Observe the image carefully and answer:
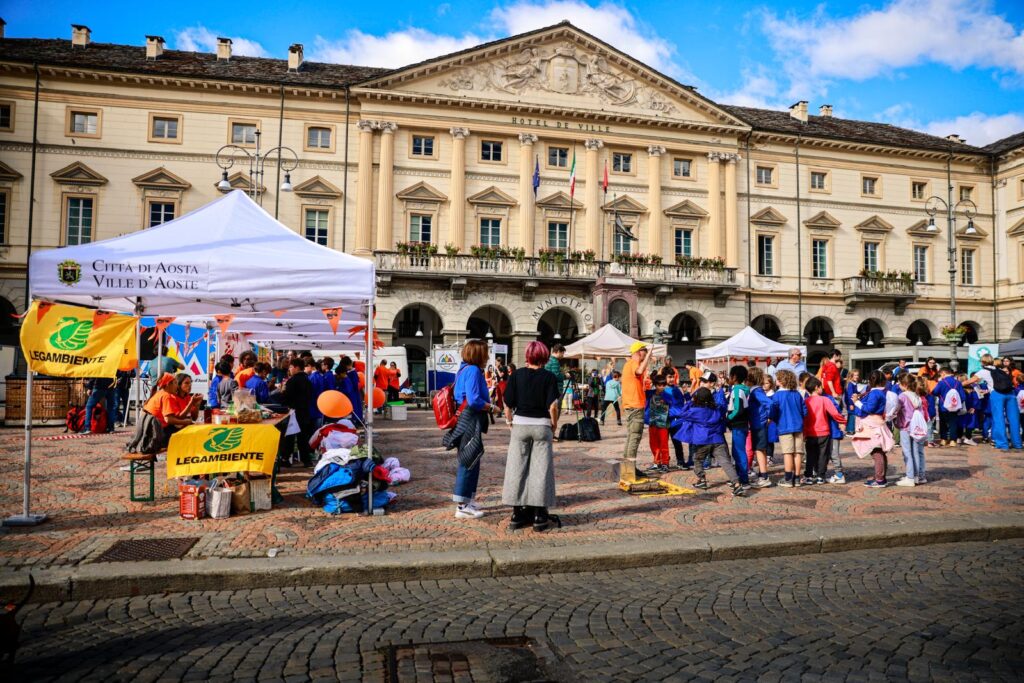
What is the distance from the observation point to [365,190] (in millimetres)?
32625

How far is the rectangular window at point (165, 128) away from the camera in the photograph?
3161cm

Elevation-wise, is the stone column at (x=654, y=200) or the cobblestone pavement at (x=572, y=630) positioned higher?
the stone column at (x=654, y=200)

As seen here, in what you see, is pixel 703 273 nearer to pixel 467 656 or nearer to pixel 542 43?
pixel 542 43

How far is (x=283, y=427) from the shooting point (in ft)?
33.6

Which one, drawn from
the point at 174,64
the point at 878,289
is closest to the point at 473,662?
the point at 174,64

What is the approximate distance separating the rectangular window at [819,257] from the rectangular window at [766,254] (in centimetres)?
249

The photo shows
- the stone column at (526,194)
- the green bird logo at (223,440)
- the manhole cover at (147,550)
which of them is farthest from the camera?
the stone column at (526,194)

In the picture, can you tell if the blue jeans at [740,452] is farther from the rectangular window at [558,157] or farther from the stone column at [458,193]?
the rectangular window at [558,157]

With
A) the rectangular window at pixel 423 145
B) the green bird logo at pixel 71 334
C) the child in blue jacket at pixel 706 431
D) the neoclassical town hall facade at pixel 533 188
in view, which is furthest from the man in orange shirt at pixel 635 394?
the rectangular window at pixel 423 145

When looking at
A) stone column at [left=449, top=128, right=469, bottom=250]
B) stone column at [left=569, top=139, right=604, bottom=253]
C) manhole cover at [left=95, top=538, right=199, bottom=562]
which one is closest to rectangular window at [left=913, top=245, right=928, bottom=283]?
stone column at [left=569, top=139, right=604, bottom=253]

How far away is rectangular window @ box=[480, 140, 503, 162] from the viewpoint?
113 ft

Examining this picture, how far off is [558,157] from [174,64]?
19233 millimetres

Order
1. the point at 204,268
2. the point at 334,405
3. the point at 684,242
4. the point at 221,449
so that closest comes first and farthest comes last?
the point at 204,268
the point at 221,449
the point at 334,405
the point at 684,242

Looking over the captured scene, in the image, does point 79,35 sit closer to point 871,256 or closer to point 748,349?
point 748,349
